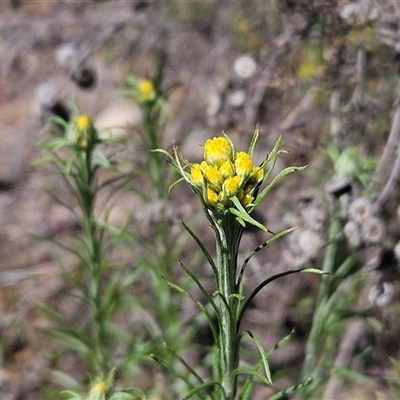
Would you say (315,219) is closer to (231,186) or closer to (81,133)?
(81,133)

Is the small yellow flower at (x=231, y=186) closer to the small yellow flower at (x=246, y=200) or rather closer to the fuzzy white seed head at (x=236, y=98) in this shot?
the small yellow flower at (x=246, y=200)

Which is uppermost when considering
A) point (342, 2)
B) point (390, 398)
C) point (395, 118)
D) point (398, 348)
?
point (342, 2)

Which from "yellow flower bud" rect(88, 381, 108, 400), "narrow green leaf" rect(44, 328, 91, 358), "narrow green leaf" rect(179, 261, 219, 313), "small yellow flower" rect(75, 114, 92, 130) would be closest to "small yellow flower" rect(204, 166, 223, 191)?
"narrow green leaf" rect(179, 261, 219, 313)

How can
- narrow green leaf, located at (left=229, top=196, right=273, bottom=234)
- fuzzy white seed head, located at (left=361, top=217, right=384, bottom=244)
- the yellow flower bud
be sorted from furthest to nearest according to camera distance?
fuzzy white seed head, located at (left=361, top=217, right=384, bottom=244) → the yellow flower bud → narrow green leaf, located at (left=229, top=196, right=273, bottom=234)

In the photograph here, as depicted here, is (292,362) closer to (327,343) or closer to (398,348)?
(327,343)

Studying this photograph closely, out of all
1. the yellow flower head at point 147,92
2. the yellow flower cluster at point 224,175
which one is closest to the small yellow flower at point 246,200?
the yellow flower cluster at point 224,175

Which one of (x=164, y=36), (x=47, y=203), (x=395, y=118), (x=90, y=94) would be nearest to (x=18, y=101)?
(x=90, y=94)

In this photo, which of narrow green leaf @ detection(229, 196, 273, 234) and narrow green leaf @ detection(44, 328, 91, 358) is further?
narrow green leaf @ detection(44, 328, 91, 358)

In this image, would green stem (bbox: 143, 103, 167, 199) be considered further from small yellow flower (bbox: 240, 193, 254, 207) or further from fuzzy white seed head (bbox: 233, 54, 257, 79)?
small yellow flower (bbox: 240, 193, 254, 207)
